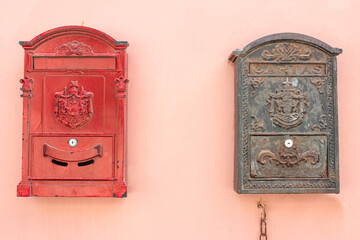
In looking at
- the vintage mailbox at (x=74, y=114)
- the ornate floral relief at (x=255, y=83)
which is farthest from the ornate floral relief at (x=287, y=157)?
the vintage mailbox at (x=74, y=114)

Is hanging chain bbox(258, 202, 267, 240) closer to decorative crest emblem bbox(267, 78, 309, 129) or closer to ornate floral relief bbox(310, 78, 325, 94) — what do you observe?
decorative crest emblem bbox(267, 78, 309, 129)

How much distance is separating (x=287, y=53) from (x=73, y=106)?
1.47 m

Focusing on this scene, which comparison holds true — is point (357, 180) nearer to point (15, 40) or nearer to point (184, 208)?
point (184, 208)

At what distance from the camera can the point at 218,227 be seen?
8.04 ft

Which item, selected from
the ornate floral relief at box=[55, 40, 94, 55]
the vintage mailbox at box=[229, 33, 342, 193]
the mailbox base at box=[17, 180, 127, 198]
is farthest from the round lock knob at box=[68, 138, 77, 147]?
the vintage mailbox at box=[229, 33, 342, 193]

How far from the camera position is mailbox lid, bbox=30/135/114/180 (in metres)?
2.28

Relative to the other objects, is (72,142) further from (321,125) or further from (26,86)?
(321,125)

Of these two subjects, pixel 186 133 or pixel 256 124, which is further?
pixel 186 133

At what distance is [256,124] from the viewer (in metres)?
2.28

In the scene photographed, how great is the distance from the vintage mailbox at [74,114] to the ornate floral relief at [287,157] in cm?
94

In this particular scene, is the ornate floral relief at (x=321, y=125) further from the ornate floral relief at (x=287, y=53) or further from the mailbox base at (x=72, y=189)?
the mailbox base at (x=72, y=189)

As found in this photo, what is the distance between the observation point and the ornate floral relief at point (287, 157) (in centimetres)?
226

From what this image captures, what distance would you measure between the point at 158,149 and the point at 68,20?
3.74 ft

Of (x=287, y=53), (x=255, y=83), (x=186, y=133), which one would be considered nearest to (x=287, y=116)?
(x=255, y=83)
